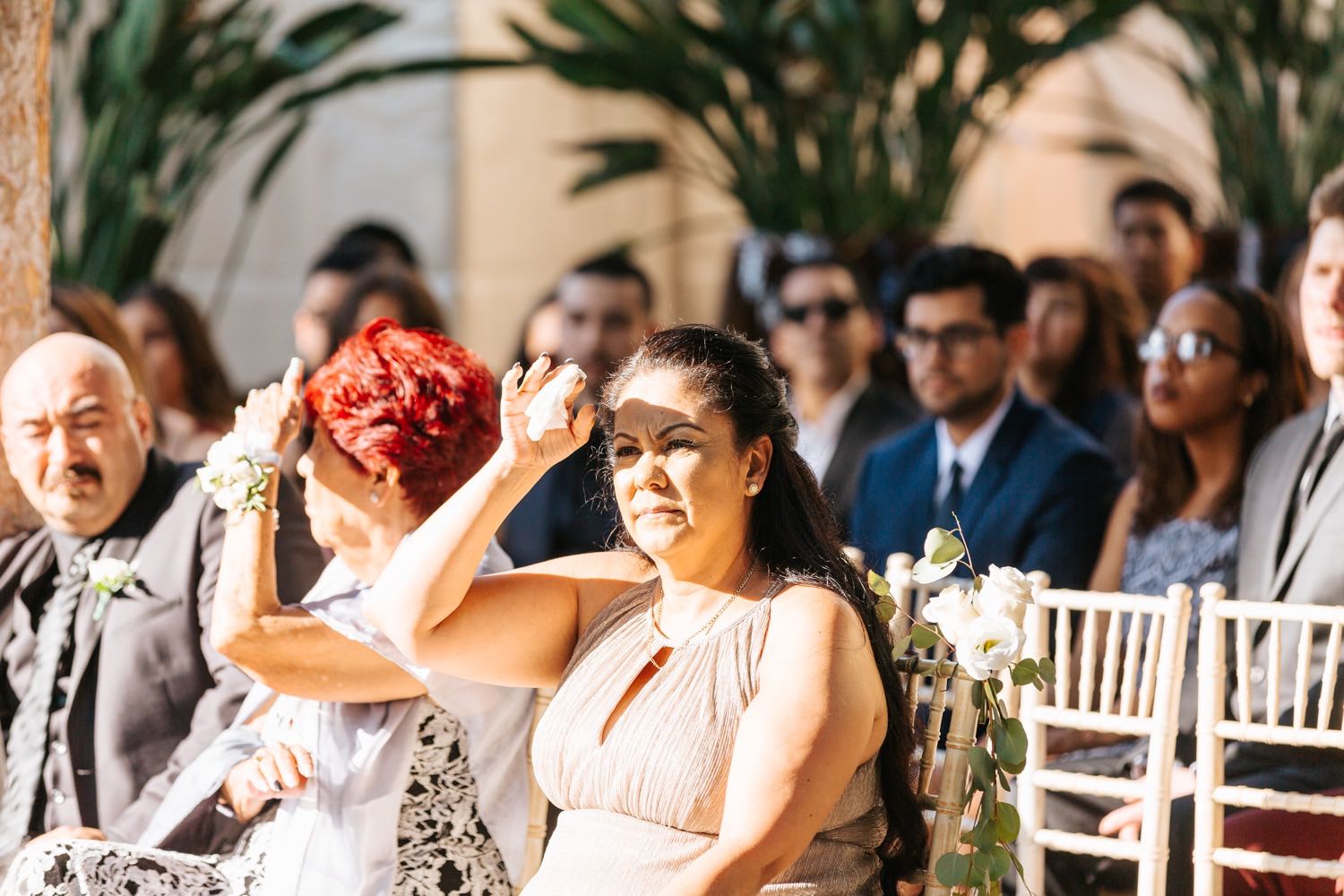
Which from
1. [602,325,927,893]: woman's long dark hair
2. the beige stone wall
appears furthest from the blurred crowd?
the beige stone wall

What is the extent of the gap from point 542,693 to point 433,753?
211 mm

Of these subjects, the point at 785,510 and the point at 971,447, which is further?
the point at 971,447

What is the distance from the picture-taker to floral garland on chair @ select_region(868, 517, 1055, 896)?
2379mm

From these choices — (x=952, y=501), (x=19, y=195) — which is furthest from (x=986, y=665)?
(x=19, y=195)

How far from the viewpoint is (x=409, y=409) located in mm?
2715

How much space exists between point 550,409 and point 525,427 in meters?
0.06

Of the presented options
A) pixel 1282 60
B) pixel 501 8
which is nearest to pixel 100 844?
pixel 1282 60

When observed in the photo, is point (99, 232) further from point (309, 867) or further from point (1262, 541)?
point (1262, 541)

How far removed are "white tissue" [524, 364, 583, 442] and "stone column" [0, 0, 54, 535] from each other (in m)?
1.53

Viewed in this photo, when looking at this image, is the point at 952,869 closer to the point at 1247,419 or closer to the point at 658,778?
the point at 658,778

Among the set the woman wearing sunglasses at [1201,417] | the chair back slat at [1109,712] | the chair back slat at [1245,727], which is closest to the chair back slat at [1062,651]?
the chair back slat at [1109,712]

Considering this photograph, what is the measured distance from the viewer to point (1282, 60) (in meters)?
6.18

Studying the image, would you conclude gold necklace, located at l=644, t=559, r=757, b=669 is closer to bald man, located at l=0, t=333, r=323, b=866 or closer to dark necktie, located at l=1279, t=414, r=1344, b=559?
bald man, located at l=0, t=333, r=323, b=866

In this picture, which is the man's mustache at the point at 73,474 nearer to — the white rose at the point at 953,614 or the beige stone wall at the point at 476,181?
the white rose at the point at 953,614
